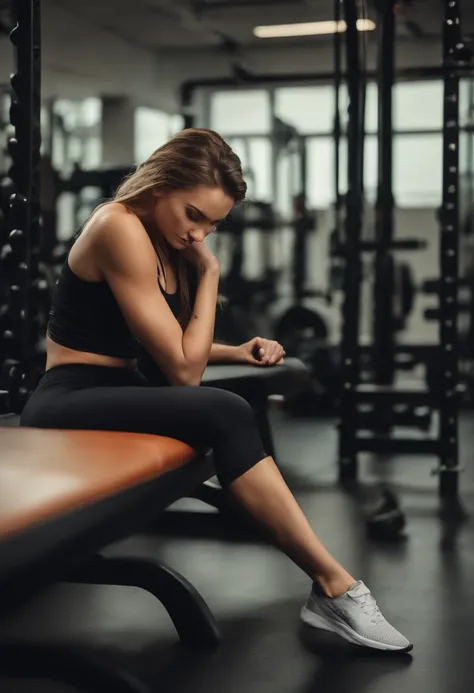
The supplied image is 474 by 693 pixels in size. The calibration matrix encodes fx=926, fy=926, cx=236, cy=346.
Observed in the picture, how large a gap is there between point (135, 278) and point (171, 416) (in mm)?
284

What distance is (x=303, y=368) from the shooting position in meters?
2.75

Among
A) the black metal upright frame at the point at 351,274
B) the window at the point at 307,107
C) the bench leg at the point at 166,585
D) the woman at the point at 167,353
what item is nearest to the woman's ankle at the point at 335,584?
the woman at the point at 167,353

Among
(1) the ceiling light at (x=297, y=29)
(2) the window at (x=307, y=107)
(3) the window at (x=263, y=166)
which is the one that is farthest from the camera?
(3) the window at (x=263, y=166)

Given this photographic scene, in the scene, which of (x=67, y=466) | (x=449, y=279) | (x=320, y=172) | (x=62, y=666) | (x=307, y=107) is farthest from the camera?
(x=307, y=107)

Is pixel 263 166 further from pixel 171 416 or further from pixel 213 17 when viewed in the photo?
pixel 171 416

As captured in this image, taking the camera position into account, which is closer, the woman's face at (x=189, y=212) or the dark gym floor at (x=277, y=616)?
the dark gym floor at (x=277, y=616)

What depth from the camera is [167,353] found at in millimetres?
1869

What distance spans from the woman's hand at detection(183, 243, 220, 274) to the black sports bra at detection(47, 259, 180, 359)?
0.24 metres

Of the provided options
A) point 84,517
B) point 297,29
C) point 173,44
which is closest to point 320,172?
point 297,29

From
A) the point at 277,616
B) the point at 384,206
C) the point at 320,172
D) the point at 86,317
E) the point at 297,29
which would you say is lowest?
the point at 277,616

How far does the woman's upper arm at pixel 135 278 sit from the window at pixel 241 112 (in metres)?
7.99

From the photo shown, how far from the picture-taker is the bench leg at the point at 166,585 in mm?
1905

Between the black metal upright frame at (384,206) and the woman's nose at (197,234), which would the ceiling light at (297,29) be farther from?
the woman's nose at (197,234)

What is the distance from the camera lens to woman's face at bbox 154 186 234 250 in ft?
6.16
